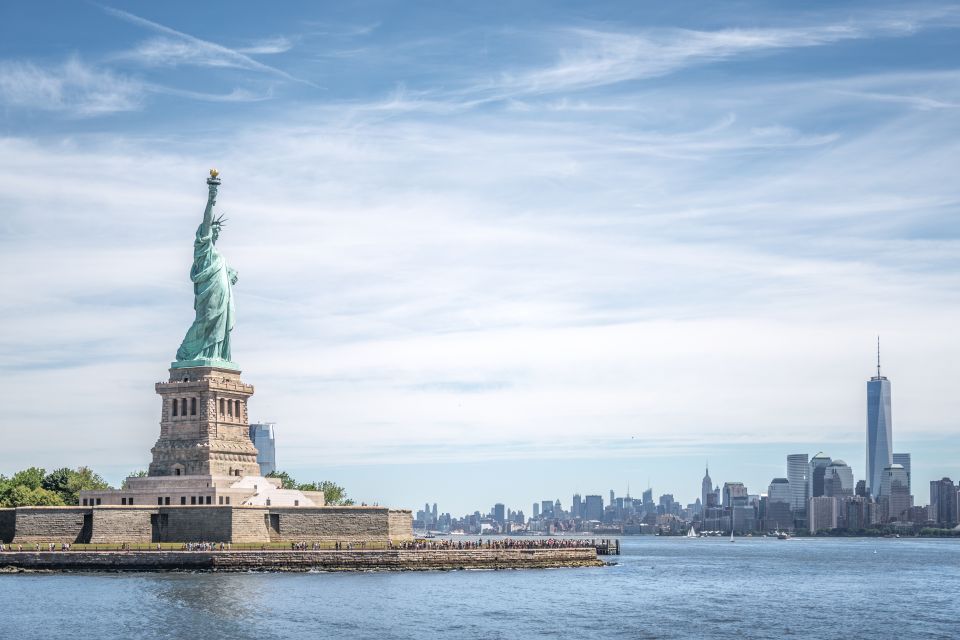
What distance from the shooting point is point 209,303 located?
389ft

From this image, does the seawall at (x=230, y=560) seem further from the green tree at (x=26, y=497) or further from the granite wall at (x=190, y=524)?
the green tree at (x=26, y=497)

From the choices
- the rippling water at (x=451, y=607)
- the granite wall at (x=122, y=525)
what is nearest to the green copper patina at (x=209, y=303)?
the granite wall at (x=122, y=525)

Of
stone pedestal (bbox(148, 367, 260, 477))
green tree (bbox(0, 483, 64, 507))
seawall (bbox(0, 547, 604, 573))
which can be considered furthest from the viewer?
green tree (bbox(0, 483, 64, 507))

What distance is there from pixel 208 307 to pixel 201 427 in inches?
426

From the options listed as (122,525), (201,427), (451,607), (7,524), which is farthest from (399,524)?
(451,607)

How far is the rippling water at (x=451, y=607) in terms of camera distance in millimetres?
73125

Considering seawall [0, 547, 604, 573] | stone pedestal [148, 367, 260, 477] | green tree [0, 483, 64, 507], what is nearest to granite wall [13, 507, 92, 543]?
seawall [0, 547, 604, 573]

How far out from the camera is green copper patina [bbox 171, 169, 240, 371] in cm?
11769

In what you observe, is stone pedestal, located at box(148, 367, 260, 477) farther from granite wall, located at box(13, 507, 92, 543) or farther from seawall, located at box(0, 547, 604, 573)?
seawall, located at box(0, 547, 604, 573)

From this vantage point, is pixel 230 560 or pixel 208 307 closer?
pixel 230 560

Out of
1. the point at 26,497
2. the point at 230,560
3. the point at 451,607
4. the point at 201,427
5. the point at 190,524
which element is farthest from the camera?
the point at 26,497

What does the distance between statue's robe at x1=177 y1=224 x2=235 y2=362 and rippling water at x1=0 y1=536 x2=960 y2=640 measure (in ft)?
80.5

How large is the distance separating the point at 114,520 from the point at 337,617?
3738 centimetres

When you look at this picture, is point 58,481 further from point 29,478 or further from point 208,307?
point 208,307
